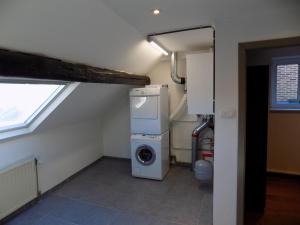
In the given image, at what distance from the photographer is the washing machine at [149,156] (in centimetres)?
343

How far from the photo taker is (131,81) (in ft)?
11.2

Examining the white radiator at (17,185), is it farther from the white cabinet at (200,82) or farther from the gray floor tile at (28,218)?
the white cabinet at (200,82)

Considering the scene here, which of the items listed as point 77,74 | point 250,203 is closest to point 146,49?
point 77,74

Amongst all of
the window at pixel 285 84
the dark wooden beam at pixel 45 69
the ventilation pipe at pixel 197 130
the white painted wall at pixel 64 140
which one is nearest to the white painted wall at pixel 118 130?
the white painted wall at pixel 64 140

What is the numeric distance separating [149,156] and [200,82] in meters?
1.50

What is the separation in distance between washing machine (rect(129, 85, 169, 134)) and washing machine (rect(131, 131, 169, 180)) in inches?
4.9

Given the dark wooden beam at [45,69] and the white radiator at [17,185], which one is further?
the white radiator at [17,185]

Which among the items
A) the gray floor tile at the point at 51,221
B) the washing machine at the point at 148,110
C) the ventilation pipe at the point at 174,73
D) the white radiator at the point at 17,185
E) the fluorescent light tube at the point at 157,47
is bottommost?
the gray floor tile at the point at 51,221

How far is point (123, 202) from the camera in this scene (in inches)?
112

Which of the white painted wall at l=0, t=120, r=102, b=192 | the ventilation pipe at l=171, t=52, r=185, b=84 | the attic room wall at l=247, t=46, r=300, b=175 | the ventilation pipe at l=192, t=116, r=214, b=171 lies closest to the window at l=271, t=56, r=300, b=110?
the attic room wall at l=247, t=46, r=300, b=175

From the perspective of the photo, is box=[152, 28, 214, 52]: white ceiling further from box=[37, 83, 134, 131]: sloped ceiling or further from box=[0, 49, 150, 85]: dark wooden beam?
box=[37, 83, 134, 131]: sloped ceiling

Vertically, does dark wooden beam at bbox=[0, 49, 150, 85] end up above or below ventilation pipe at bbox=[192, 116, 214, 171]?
above

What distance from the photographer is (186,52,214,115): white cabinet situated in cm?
302

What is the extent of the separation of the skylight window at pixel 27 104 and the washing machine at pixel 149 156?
1.47 metres
